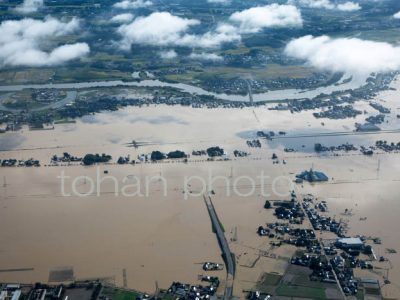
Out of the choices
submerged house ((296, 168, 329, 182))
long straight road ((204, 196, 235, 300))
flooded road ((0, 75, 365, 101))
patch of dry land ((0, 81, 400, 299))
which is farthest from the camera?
flooded road ((0, 75, 365, 101))

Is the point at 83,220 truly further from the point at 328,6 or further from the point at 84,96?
the point at 328,6

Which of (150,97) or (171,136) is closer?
(171,136)

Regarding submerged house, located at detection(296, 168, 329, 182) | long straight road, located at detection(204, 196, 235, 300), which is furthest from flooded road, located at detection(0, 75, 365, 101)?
long straight road, located at detection(204, 196, 235, 300)

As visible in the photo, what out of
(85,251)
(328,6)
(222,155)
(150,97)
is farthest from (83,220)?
(328,6)

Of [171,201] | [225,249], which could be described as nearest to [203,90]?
[171,201]

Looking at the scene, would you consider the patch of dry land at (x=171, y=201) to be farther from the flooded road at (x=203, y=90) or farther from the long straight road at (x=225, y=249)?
the flooded road at (x=203, y=90)

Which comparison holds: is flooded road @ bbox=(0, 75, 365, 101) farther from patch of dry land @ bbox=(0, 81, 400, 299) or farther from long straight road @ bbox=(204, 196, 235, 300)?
long straight road @ bbox=(204, 196, 235, 300)
